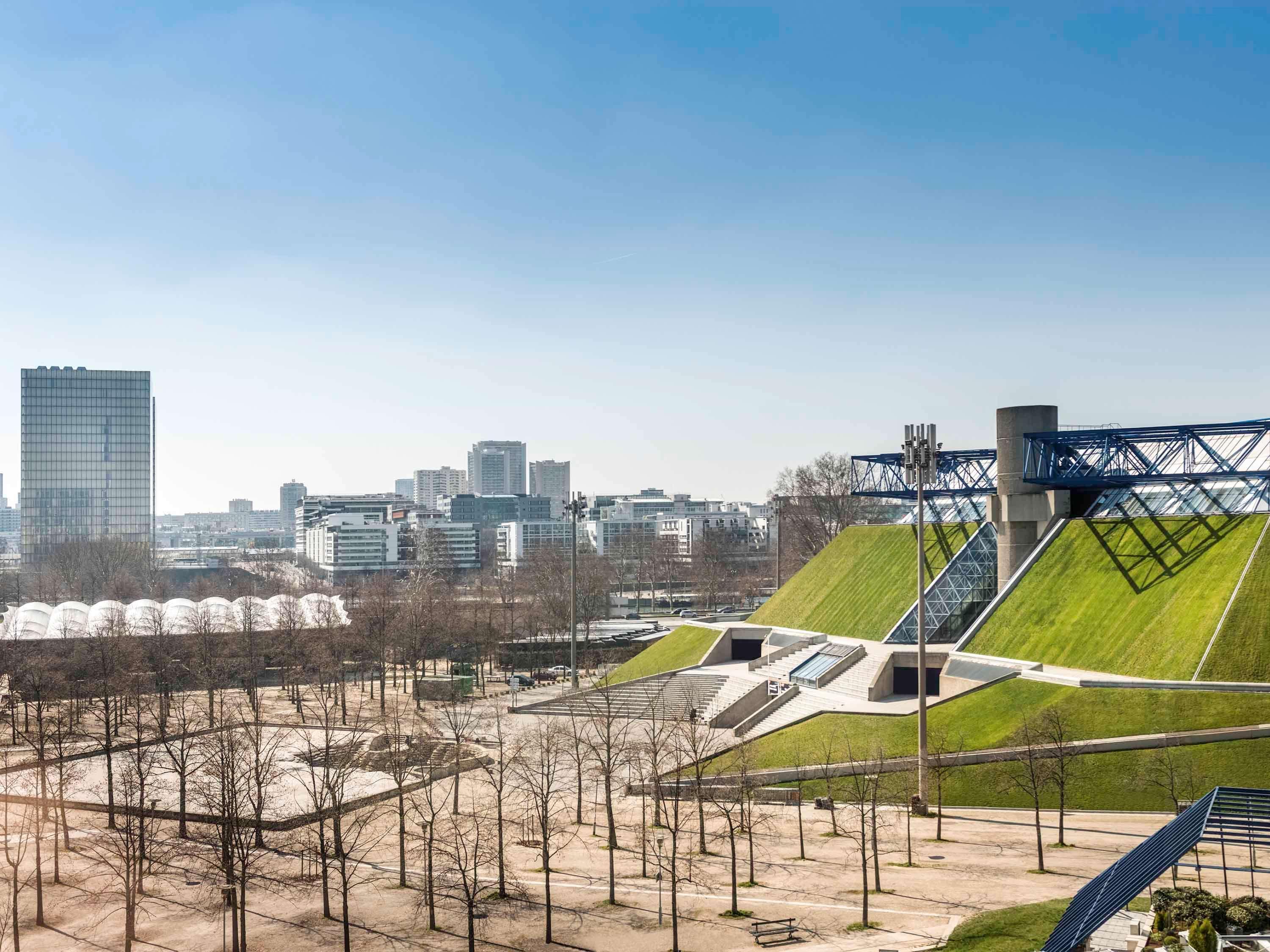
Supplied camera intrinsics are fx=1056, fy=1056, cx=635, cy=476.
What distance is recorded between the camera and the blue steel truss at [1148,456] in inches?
1986

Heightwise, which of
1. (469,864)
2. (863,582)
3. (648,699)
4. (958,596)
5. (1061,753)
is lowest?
(469,864)

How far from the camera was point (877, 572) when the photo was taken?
66625mm

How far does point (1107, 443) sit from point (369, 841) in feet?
130

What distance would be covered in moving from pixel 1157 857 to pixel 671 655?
48621 millimetres

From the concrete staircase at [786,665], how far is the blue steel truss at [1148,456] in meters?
15.5

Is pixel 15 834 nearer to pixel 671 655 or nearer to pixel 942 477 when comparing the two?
pixel 671 655

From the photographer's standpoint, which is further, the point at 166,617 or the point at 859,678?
the point at 166,617

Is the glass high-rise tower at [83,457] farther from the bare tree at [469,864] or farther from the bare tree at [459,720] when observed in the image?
the bare tree at [469,864]

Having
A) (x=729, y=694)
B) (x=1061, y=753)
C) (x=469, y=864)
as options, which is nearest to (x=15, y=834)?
(x=469, y=864)

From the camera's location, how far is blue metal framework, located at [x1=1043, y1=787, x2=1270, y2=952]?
1961cm

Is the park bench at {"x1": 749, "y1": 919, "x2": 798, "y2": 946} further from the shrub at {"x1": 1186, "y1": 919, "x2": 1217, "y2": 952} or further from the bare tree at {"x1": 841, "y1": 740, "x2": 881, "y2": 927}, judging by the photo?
the shrub at {"x1": 1186, "y1": 919, "x2": 1217, "y2": 952}

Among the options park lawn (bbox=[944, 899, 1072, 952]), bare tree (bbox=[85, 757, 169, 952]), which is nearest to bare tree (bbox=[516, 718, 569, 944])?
park lawn (bbox=[944, 899, 1072, 952])

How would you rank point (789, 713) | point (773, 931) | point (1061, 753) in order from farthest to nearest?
point (789, 713) < point (1061, 753) < point (773, 931)

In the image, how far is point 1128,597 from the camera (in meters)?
48.0
